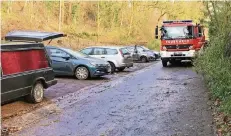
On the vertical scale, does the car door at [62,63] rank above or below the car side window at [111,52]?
below

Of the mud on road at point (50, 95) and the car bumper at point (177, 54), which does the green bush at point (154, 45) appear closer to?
the car bumper at point (177, 54)

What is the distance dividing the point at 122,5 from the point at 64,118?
46518 mm

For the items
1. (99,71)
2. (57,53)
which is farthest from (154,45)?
(57,53)

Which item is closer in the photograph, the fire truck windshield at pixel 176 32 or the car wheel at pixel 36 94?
the car wheel at pixel 36 94

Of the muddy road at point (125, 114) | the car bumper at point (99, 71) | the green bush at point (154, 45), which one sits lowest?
the muddy road at point (125, 114)

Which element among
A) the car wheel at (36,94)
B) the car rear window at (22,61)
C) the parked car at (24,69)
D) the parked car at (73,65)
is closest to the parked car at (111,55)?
the parked car at (73,65)

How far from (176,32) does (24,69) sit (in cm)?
1571

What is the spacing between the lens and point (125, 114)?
912 centimetres

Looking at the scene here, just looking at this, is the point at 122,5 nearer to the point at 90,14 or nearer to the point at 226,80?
the point at 90,14

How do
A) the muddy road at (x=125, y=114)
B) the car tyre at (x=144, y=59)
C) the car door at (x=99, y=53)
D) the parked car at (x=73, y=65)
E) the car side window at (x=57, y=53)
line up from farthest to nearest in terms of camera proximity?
1. the car tyre at (x=144, y=59)
2. the car door at (x=99, y=53)
3. the car side window at (x=57, y=53)
4. the parked car at (x=73, y=65)
5. the muddy road at (x=125, y=114)

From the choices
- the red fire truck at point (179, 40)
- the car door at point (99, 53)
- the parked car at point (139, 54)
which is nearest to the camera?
the car door at point (99, 53)

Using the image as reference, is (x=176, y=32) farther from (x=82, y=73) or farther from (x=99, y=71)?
(x=82, y=73)

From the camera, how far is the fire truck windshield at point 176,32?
2425cm

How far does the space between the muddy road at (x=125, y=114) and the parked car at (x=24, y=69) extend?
63cm
